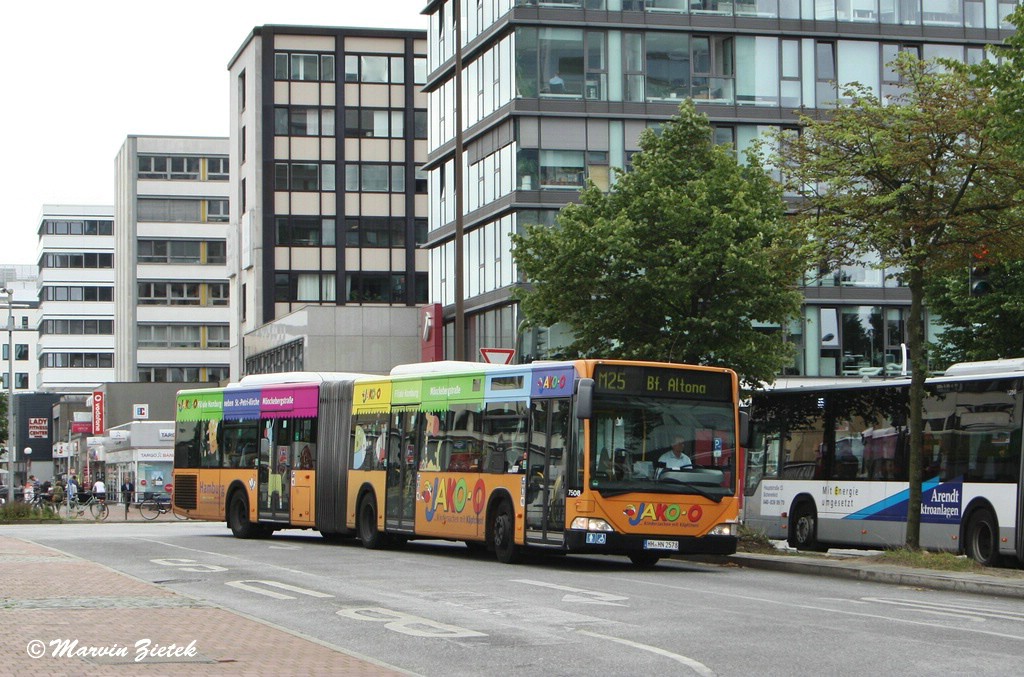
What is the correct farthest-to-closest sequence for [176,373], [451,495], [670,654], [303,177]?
[176,373], [303,177], [451,495], [670,654]

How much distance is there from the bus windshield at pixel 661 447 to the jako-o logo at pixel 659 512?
0.20 m

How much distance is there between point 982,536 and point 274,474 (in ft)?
45.2

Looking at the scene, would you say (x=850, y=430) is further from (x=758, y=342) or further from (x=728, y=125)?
(x=728, y=125)

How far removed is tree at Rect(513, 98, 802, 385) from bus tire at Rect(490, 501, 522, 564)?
7.24 metres

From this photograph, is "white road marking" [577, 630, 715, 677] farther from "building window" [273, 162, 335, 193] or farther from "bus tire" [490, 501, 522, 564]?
"building window" [273, 162, 335, 193]

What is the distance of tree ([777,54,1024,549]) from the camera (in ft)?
74.8

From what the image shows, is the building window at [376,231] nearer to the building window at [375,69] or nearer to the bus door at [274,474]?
the building window at [375,69]

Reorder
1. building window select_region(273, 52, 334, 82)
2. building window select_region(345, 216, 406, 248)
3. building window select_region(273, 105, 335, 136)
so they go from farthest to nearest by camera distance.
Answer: building window select_region(345, 216, 406, 248), building window select_region(273, 52, 334, 82), building window select_region(273, 105, 335, 136)

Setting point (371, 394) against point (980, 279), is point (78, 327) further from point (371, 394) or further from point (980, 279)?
point (980, 279)

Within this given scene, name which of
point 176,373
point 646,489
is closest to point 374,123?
point 176,373

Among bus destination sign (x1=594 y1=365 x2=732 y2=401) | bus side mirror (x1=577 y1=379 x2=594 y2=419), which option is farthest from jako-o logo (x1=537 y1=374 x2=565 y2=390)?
bus side mirror (x1=577 y1=379 x2=594 y2=419)

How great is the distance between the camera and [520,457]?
23.8 metres

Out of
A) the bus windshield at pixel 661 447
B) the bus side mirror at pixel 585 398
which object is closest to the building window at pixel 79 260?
the bus windshield at pixel 661 447

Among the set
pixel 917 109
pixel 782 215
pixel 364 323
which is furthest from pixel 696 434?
pixel 364 323
